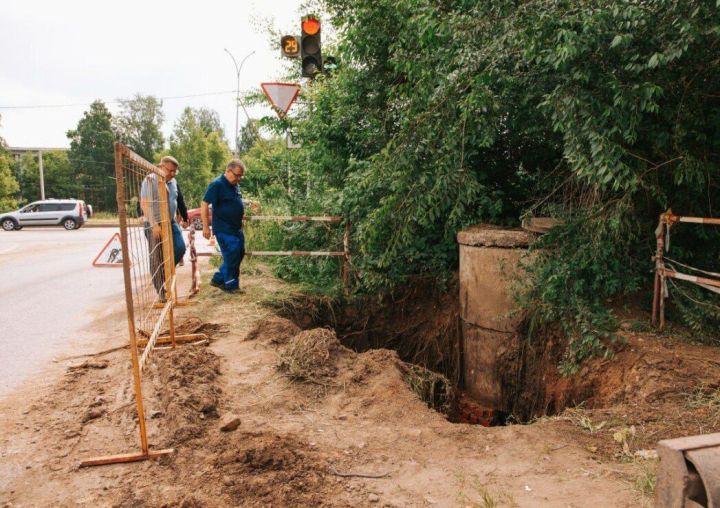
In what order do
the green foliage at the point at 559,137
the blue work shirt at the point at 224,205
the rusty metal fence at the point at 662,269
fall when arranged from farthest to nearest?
the blue work shirt at the point at 224,205 < the rusty metal fence at the point at 662,269 < the green foliage at the point at 559,137

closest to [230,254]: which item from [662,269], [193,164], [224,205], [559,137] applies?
[224,205]

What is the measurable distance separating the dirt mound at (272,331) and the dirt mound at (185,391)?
1.98ft

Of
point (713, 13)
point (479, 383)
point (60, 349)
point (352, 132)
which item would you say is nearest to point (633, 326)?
point (479, 383)

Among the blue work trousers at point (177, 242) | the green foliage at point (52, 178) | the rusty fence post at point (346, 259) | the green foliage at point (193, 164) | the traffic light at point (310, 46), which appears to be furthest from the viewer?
the green foliage at point (52, 178)

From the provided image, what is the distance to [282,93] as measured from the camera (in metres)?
8.44

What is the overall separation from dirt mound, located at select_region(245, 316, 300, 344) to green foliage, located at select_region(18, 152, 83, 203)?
5008 cm

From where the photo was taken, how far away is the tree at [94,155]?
162ft

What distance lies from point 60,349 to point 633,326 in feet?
18.8

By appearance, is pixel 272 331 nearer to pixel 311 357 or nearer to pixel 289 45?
pixel 311 357

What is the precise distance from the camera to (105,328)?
6.14 meters

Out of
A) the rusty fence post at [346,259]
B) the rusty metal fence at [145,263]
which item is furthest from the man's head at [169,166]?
the rusty fence post at [346,259]

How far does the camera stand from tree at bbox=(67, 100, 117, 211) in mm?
49500

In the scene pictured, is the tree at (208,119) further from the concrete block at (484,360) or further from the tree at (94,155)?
the concrete block at (484,360)

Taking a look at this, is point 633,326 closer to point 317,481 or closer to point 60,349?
point 317,481
